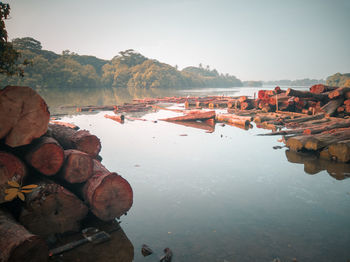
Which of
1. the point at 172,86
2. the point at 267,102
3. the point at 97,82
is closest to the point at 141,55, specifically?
the point at 172,86

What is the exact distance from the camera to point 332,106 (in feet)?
43.9

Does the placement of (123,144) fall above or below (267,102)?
below

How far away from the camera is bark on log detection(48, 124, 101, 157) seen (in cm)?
470

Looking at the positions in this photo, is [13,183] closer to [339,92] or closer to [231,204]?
[231,204]

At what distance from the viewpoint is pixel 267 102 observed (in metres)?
16.6

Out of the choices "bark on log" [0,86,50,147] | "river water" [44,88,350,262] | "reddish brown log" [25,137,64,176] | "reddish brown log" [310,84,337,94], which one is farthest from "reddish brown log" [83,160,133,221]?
"reddish brown log" [310,84,337,94]

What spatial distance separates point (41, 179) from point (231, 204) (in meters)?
3.40

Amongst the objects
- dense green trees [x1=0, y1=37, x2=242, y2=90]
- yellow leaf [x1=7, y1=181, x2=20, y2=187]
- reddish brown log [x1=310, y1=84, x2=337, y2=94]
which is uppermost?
dense green trees [x1=0, y1=37, x2=242, y2=90]

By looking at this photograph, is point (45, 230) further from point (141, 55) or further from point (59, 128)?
point (141, 55)

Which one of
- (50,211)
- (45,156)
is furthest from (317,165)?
(45,156)

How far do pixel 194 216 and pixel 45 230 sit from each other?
2.32 metres

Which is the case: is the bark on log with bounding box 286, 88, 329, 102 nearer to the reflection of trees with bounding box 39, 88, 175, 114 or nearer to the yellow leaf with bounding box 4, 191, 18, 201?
the yellow leaf with bounding box 4, 191, 18, 201

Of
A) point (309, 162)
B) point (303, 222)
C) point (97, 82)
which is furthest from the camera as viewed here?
point (97, 82)

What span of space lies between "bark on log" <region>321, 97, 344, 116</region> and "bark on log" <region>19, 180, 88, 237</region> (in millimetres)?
14686
